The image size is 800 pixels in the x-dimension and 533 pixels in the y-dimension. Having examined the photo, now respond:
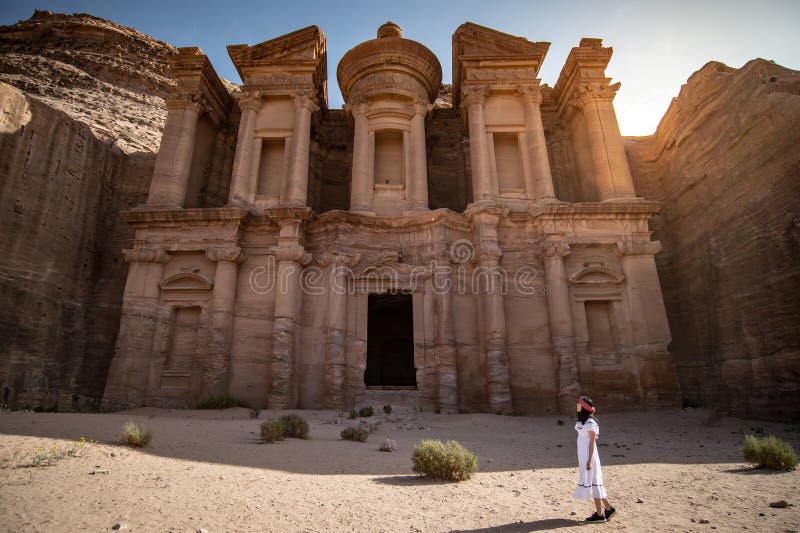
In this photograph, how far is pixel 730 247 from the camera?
13781 mm

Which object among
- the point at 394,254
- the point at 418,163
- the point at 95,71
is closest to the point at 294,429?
the point at 394,254

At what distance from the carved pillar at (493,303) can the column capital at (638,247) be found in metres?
3.99

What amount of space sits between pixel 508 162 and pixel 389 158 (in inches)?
184

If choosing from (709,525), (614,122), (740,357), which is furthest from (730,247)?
(709,525)

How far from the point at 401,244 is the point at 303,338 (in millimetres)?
4497

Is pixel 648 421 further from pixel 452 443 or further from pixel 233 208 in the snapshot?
pixel 233 208

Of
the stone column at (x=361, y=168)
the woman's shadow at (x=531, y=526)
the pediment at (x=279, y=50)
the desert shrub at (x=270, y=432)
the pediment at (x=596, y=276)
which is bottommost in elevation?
the woman's shadow at (x=531, y=526)

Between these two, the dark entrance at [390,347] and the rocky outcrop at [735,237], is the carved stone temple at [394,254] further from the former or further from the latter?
the dark entrance at [390,347]

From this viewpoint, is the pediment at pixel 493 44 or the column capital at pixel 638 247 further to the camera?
the pediment at pixel 493 44

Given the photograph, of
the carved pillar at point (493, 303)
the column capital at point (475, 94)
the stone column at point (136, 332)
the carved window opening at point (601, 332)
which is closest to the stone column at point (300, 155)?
the stone column at point (136, 332)

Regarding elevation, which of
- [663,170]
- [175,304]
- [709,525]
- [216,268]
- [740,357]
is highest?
[663,170]

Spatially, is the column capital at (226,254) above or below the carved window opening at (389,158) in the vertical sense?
below

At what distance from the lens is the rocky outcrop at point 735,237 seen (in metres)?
11.6

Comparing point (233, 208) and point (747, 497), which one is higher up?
point (233, 208)
